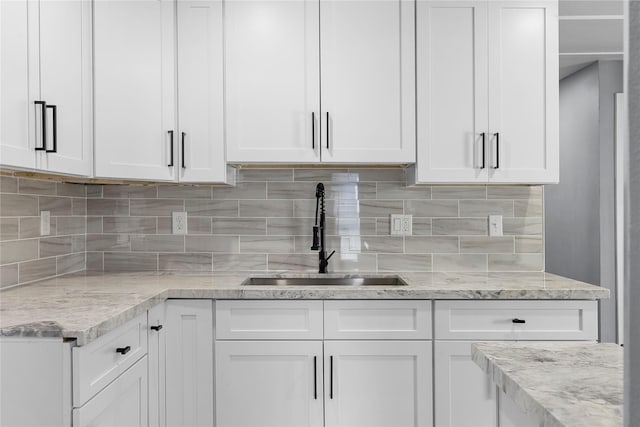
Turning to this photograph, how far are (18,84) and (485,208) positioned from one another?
86.2 inches

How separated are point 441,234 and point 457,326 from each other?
690 mm

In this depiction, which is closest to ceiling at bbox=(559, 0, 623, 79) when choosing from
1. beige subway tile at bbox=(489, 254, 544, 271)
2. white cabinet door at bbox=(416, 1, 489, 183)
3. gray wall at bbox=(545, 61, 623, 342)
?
gray wall at bbox=(545, 61, 623, 342)

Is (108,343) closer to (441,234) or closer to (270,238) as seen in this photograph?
(270,238)

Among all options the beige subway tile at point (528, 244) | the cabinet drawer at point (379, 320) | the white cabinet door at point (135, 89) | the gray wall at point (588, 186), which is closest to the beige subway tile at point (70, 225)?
the white cabinet door at point (135, 89)

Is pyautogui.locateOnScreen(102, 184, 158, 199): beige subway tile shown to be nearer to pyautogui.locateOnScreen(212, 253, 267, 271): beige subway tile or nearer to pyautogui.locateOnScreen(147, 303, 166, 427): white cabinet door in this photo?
pyautogui.locateOnScreen(212, 253, 267, 271): beige subway tile

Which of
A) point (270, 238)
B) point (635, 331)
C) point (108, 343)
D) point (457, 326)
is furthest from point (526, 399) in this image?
point (270, 238)

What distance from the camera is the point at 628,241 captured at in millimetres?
263

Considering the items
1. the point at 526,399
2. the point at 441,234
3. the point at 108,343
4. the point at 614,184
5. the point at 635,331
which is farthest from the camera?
the point at 614,184

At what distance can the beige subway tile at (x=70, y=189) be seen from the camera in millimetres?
2297

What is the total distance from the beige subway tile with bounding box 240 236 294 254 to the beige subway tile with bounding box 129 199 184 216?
40 cm

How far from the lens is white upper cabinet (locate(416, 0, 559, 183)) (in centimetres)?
219

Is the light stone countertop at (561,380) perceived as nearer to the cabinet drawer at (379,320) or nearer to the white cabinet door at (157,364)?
the cabinet drawer at (379,320)

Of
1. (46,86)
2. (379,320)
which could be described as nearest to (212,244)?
(379,320)

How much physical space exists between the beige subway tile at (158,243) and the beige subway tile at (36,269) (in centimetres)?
42
